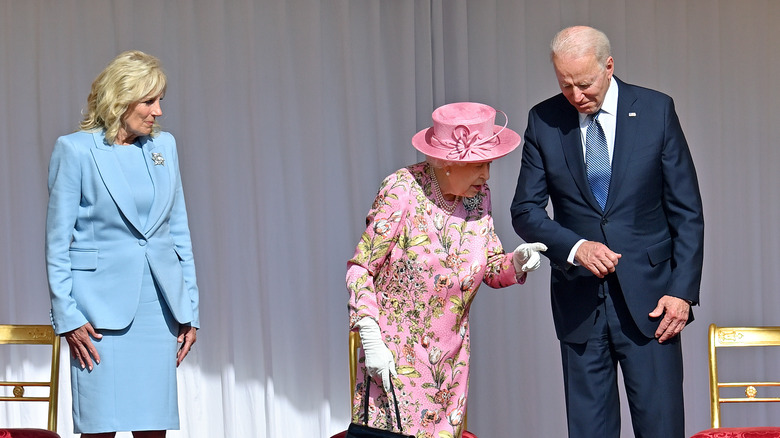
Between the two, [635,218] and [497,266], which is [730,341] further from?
[497,266]

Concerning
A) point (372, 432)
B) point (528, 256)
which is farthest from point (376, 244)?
point (372, 432)

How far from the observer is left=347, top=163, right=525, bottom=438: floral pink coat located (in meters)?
3.04

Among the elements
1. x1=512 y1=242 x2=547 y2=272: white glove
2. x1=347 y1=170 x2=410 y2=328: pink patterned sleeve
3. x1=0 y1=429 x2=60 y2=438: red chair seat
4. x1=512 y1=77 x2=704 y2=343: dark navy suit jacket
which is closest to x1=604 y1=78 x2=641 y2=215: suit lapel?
x1=512 y1=77 x2=704 y2=343: dark navy suit jacket

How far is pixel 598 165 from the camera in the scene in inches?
124

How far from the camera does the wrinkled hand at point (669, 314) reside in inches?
122

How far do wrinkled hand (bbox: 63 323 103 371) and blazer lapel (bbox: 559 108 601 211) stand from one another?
5.02 ft

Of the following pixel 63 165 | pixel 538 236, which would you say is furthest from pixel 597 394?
pixel 63 165

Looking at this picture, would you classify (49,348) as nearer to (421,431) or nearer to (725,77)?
(421,431)

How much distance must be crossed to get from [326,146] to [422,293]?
180 centimetres

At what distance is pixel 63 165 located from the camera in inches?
124

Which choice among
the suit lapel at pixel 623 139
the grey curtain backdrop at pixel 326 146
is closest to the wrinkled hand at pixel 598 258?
the suit lapel at pixel 623 139

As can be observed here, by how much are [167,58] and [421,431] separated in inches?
91.2

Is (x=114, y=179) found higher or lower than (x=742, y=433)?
higher

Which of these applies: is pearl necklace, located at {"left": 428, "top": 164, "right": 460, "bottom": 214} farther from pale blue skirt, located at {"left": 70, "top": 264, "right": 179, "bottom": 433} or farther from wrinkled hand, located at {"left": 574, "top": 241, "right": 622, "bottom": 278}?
pale blue skirt, located at {"left": 70, "top": 264, "right": 179, "bottom": 433}
